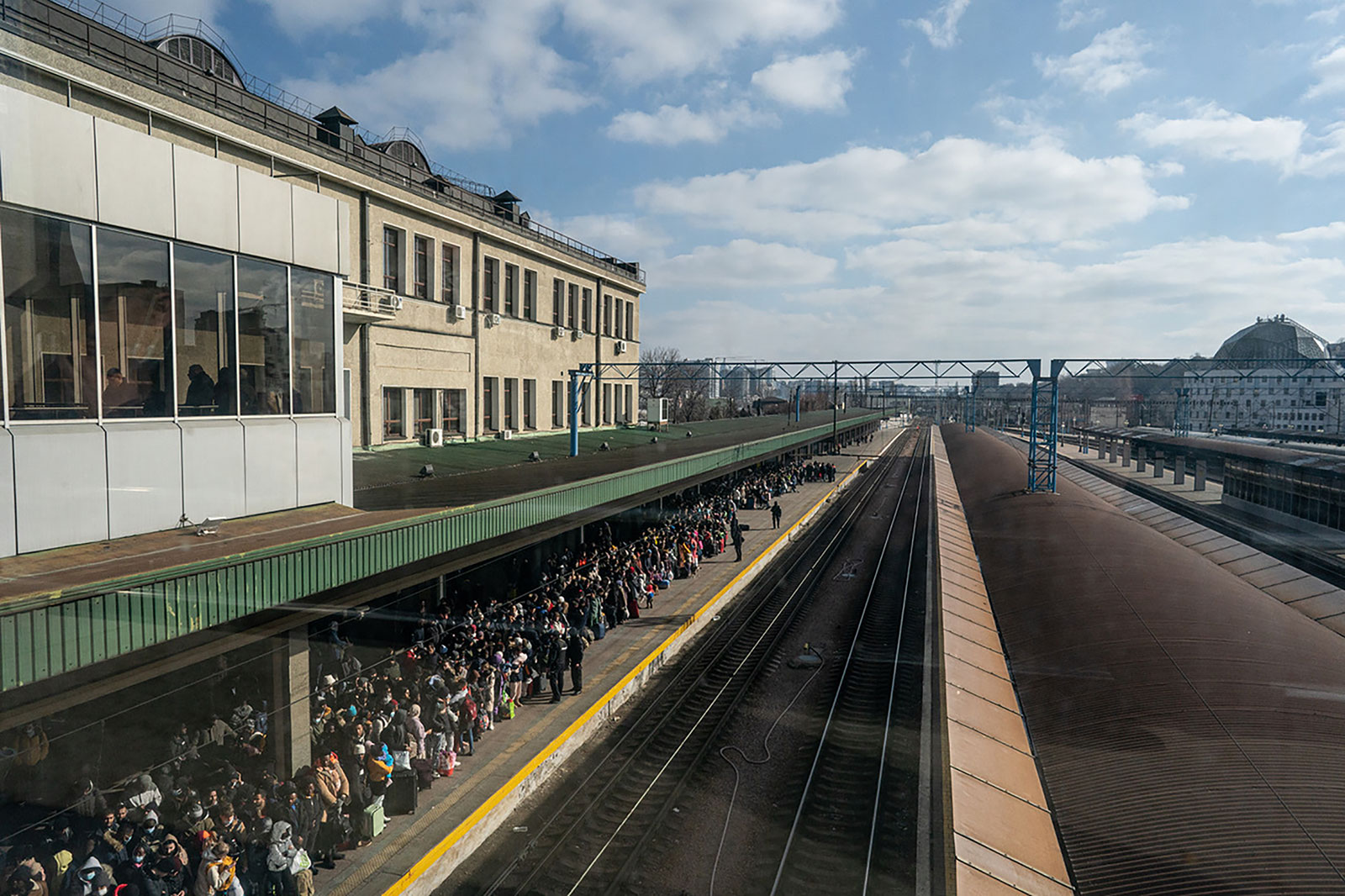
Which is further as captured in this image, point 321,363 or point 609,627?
point 609,627

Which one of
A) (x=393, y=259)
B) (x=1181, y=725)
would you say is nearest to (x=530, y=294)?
(x=393, y=259)

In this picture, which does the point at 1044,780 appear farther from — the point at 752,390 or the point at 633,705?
the point at 752,390

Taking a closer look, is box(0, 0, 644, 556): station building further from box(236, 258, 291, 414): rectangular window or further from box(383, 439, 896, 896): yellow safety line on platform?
box(383, 439, 896, 896): yellow safety line on platform

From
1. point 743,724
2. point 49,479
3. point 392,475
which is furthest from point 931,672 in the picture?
point 49,479

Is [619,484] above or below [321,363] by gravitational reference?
below

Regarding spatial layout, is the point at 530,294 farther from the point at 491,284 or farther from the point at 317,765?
the point at 317,765

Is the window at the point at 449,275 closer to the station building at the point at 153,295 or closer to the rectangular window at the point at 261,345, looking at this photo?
the station building at the point at 153,295

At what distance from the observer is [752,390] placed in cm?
19638

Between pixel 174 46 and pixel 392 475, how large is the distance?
43.5 ft

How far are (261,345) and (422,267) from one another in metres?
15.1

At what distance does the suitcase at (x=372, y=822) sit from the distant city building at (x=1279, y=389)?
5302 centimetres

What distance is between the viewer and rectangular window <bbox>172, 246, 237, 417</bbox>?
9523mm

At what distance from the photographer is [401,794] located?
32.7 ft

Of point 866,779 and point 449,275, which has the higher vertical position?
point 449,275
